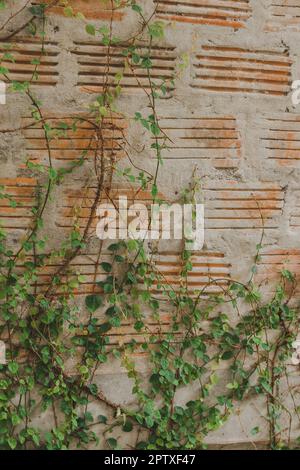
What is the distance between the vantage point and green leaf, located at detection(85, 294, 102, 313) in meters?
2.53

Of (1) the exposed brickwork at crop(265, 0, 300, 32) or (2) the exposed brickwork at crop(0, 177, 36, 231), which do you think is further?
(1) the exposed brickwork at crop(265, 0, 300, 32)

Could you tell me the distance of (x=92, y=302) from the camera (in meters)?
2.54

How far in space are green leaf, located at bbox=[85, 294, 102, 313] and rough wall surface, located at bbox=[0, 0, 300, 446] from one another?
46mm

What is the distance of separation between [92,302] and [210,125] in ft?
3.32

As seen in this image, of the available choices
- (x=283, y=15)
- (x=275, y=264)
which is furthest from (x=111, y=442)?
(x=283, y=15)

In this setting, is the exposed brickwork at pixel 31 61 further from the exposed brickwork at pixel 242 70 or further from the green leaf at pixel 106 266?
the green leaf at pixel 106 266

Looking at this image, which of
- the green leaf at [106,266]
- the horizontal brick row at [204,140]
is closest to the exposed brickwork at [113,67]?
the horizontal brick row at [204,140]

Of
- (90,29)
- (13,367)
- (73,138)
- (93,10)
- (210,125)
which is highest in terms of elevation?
(93,10)

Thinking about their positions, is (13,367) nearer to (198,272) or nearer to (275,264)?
(198,272)

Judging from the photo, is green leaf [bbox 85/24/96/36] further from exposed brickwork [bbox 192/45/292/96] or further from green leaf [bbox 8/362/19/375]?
green leaf [bbox 8/362/19/375]

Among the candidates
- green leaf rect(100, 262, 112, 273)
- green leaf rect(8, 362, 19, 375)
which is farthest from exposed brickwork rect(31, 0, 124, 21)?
green leaf rect(8, 362, 19, 375)

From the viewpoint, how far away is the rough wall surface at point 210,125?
2484mm

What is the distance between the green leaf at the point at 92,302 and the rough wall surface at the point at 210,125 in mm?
46

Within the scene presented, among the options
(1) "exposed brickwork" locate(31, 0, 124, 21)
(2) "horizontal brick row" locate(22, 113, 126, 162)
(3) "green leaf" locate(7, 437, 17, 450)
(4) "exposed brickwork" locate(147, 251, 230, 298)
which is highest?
(1) "exposed brickwork" locate(31, 0, 124, 21)
